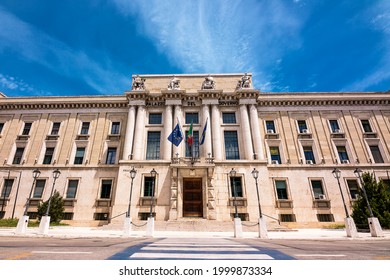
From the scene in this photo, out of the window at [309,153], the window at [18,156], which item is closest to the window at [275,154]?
the window at [309,153]

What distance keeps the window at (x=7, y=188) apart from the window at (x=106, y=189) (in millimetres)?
10470

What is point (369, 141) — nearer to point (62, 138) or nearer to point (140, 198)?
point (140, 198)

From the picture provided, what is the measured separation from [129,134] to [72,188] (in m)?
8.75

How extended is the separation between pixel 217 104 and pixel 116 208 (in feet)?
54.3

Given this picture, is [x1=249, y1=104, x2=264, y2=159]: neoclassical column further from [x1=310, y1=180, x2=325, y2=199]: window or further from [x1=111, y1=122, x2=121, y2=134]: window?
[x1=111, y1=122, x2=121, y2=134]: window

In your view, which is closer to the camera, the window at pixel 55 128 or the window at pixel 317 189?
the window at pixel 317 189

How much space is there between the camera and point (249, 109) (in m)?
25.3

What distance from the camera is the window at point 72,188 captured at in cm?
2250

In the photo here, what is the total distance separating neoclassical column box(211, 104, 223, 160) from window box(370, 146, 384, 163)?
1830 cm

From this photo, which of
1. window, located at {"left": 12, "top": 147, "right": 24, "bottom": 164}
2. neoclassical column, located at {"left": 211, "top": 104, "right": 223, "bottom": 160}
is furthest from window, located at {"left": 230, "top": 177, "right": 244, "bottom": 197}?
window, located at {"left": 12, "top": 147, "right": 24, "bottom": 164}

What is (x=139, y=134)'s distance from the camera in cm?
2388

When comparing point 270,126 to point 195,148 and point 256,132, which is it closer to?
point 256,132

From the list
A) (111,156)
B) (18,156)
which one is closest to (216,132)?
(111,156)

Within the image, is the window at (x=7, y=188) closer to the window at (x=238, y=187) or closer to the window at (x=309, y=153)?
the window at (x=238, y=187)
